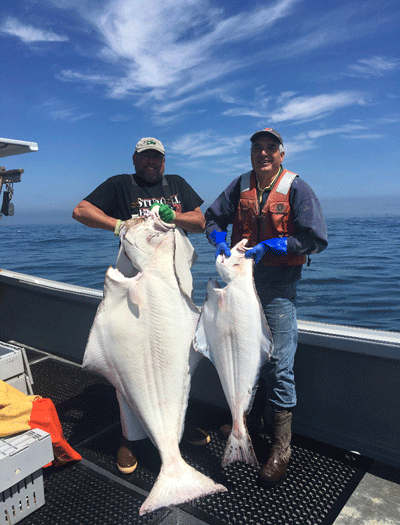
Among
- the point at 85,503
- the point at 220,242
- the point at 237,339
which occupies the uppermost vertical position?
the point at 220,242

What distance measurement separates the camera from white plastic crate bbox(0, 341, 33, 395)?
3.05 meters

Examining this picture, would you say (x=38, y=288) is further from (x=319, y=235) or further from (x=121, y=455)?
(x=319, y=235)

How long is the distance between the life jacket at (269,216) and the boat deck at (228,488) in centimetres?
141

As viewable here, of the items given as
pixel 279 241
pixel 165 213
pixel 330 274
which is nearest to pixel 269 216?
pixel 279 241

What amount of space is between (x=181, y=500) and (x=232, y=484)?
1.93 feet

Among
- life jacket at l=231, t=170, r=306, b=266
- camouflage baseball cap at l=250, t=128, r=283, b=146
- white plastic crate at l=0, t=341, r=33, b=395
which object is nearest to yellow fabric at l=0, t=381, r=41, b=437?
white plastic crate at l=0, t=341, r=33, b=395

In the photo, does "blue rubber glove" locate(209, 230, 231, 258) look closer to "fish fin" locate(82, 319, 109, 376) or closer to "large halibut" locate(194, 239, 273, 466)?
"large halibut" locate(194, 239, 273, 466)

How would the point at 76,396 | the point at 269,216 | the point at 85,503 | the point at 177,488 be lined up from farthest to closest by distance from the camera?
the point at 76,396 → the point at 269,216 → the point at 85,503 → the point at 177,488

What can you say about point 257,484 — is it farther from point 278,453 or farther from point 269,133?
point 269,133

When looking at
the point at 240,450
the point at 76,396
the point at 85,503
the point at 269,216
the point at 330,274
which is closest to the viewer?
the point at 240,450

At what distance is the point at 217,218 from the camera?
276 cm

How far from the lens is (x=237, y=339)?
2172 mm

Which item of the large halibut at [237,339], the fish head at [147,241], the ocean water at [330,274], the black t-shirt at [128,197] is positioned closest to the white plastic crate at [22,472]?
the large halibut at [237,339]

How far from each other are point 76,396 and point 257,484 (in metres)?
1.94
